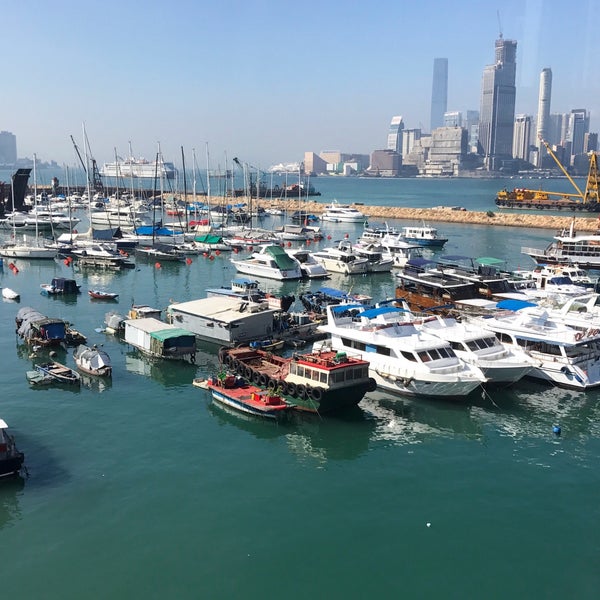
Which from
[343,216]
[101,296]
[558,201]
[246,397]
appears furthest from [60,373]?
[558,201]

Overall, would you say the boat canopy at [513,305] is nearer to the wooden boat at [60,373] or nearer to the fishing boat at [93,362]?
the fishing boat at [93,362]

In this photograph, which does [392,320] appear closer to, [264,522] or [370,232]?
[264,522]

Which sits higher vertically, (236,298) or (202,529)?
(236,298)

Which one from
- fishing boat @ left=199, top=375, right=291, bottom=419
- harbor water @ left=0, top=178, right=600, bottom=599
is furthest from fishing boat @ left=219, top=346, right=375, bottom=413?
harbor water @ left=0, top=178, right=600, bottom=599

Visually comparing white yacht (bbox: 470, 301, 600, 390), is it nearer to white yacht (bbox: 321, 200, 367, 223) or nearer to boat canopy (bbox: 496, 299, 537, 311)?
boat canopy (bbox: 496, 299, 537, 311)

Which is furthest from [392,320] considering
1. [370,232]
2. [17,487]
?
[370,232]

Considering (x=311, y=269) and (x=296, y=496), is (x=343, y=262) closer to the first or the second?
(x=311, y=269)
